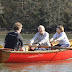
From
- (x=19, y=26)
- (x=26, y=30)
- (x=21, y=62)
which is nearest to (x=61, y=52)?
(x=21, y=62)

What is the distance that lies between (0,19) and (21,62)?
168ft

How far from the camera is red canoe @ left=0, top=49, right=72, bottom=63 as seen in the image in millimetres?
12250

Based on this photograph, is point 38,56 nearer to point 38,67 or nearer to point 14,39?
point 38,67

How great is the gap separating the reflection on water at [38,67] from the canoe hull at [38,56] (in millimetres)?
206

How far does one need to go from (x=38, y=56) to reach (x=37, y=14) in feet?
164

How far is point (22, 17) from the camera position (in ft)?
209

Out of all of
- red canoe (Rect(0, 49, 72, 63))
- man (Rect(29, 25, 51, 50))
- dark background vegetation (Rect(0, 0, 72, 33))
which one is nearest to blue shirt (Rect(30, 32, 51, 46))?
man (Rect(29, 25, 51, 50))

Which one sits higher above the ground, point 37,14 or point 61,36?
point 37,14

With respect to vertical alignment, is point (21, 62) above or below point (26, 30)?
below

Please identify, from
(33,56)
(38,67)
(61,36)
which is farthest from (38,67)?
(61,36)

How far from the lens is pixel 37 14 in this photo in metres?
62.5

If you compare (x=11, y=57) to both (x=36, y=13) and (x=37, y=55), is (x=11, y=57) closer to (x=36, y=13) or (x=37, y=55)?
(x=37, y=55)

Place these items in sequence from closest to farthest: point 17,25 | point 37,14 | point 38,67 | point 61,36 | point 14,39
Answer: point 17,25, point 14,39, point 38,67, point 61,36, point 37,14

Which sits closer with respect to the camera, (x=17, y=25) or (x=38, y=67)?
(x=17, y=25)
